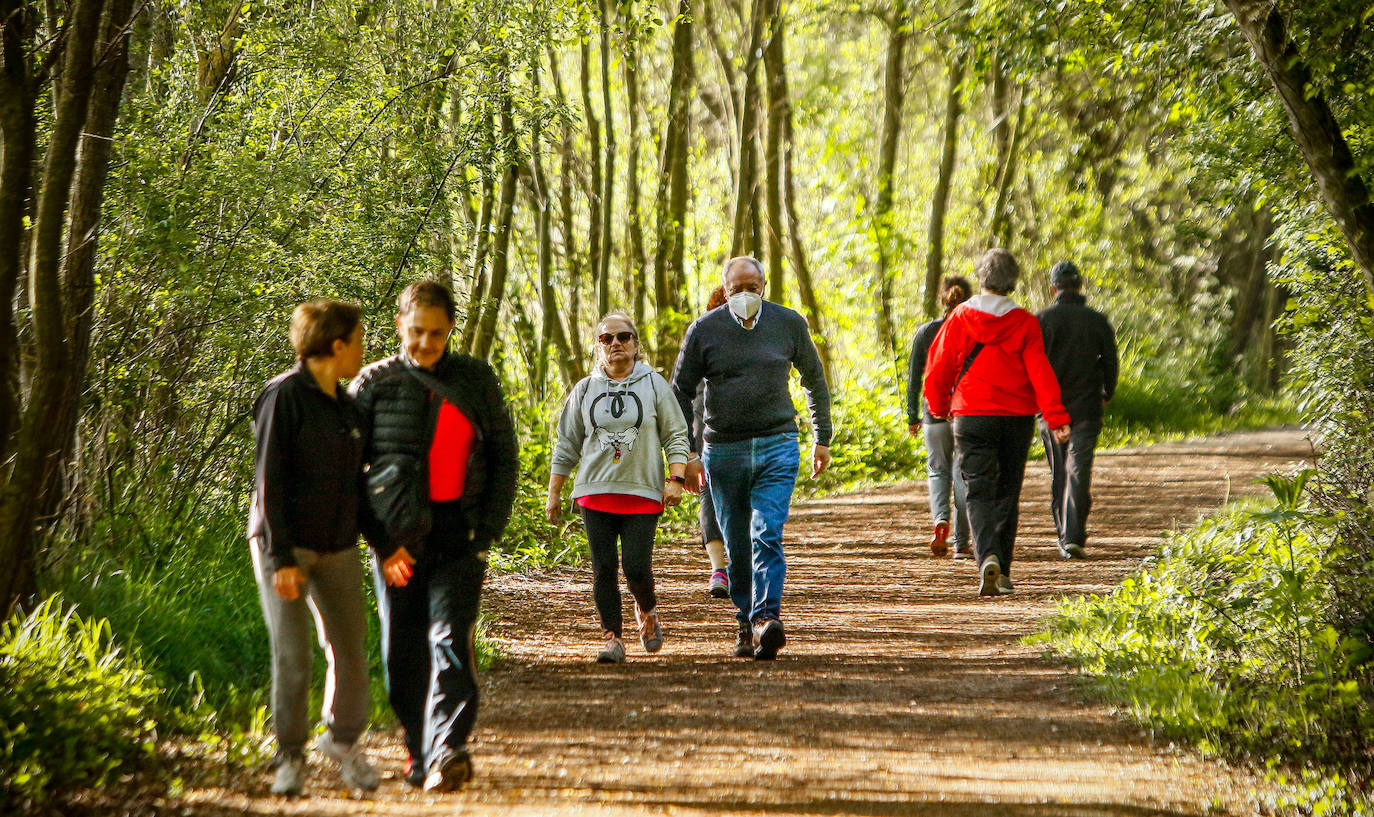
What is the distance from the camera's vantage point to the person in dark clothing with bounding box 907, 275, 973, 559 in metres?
10.4

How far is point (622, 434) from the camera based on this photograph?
23.5ft

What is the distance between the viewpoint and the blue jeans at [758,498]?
7352 millimetres

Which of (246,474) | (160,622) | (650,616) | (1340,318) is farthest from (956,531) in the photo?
(160,622)

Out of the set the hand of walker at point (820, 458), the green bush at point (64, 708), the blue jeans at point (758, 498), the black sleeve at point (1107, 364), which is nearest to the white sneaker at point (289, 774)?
the green bush at point (64, 708)

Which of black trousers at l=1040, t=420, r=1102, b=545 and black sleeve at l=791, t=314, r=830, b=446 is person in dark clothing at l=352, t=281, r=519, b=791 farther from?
black trousers at l=1040, t=420, r=1102, b=545

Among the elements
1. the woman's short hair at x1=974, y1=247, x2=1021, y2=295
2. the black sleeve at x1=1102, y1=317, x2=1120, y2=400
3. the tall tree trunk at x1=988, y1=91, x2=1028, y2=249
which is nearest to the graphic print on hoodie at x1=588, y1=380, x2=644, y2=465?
the woman's short hair at x1=974, y1=247, x2=1021, y2=295

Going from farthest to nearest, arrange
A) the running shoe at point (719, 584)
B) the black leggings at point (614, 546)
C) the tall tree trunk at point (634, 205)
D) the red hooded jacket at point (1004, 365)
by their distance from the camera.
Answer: the tall tree trunk at point (634, 205), the running shoe at point (719, 584), the red hooded jacket at point (1004, 365), the black leggings at point (614, 546)

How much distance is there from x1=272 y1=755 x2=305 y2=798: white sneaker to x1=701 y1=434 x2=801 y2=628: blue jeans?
314 centimetres

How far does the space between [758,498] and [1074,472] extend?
4408 millimetres

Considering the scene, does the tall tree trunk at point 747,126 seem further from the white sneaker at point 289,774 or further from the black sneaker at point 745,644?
the white sneaker at point 289,774

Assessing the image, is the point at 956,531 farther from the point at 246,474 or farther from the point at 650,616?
the point at 246,474

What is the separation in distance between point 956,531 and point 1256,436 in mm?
14405

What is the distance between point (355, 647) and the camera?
4742mm

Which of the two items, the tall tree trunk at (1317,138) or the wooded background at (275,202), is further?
the tall tree trunk at (1317,138)
